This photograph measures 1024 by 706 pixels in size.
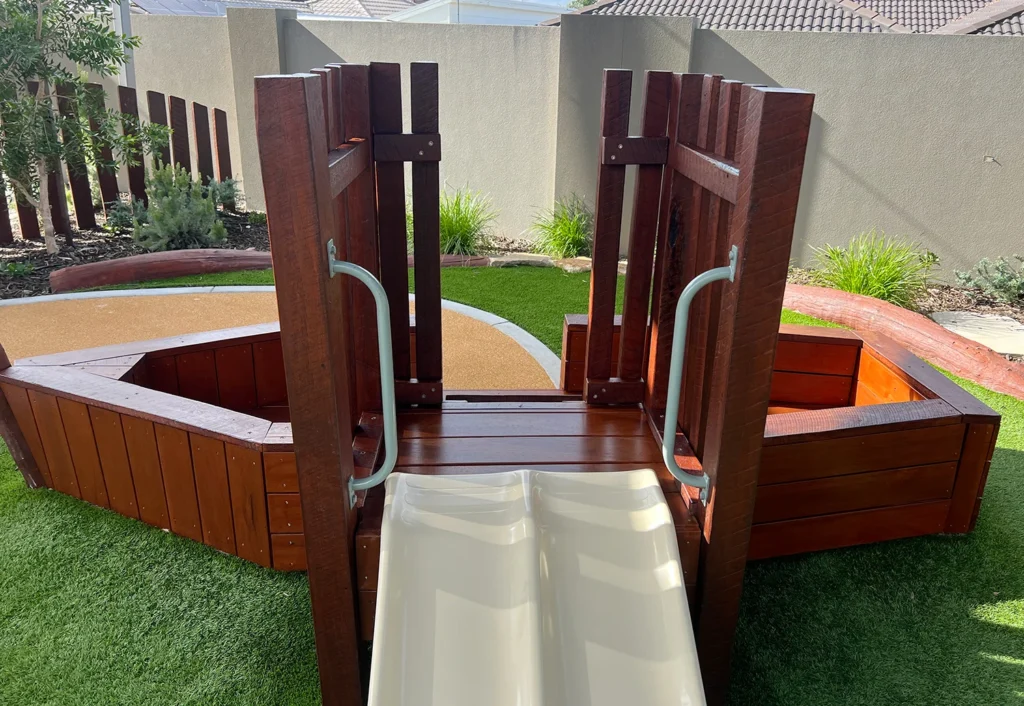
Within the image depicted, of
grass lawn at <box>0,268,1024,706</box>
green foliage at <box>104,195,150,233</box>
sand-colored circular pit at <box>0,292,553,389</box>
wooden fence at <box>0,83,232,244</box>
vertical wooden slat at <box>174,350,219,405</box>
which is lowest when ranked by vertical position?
grass lawn at <box>0,268,1024,706</box>

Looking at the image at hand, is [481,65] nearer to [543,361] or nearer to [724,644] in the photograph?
[543,361]

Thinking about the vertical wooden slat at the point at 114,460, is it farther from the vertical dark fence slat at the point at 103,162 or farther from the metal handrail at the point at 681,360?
the vertical dark fence slat at the point at 103,162

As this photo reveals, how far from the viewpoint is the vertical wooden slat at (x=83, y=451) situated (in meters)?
2.63

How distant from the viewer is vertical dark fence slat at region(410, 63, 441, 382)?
2287mm

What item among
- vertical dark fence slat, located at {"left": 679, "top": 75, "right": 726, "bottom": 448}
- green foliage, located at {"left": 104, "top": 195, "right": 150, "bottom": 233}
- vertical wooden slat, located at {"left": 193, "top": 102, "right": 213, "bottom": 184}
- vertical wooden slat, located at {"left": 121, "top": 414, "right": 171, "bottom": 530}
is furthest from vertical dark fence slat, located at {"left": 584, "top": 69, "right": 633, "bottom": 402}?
vertical wooden slat, located at {"left": 193, "top": 102, "right": 213, "bottom": 184}

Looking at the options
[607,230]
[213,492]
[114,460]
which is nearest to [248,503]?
[213,492]

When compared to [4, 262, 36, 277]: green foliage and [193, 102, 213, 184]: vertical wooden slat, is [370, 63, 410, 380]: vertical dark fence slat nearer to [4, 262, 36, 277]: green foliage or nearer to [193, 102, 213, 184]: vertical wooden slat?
[4, 262, 36, 277]: green foliage

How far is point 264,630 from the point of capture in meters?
2.28

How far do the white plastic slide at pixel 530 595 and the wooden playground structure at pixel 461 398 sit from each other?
13cm

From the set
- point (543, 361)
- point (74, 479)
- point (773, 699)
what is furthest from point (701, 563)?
point (543, 361)

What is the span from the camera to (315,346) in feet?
5.13

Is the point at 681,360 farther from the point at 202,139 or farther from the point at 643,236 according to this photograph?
the point at 202,139

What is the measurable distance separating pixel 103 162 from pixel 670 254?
594 centimetres

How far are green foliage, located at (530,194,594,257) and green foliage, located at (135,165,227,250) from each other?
9.71 ft
